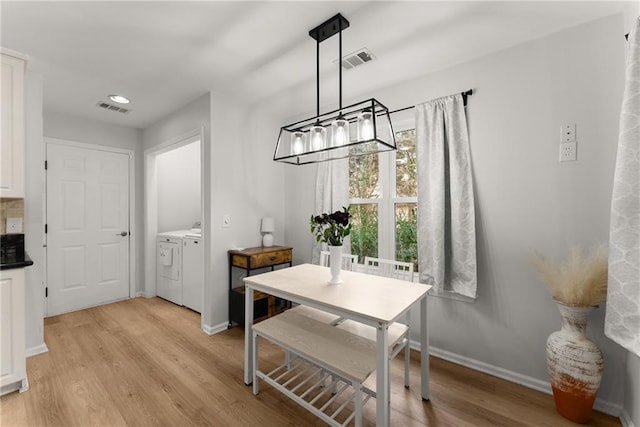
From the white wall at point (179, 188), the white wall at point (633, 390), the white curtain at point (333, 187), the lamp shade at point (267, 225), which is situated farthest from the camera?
the white wall at point (179, 188)

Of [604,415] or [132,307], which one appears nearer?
[604,415]

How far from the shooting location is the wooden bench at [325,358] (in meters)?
1.45

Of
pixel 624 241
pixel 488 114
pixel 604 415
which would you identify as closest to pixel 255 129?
pixel 488 114

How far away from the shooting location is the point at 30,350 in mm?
2449

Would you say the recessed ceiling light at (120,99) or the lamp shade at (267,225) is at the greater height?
the recessed ceiling light at (120,99)

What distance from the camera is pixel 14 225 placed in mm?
2250

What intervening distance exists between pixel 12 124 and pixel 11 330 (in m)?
1.45

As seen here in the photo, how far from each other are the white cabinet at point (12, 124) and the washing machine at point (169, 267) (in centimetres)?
174

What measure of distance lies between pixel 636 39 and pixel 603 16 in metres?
0.61

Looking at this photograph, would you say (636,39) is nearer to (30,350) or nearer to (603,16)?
(603,16)

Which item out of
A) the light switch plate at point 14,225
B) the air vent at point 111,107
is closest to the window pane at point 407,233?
the light switch plate at point 14,225

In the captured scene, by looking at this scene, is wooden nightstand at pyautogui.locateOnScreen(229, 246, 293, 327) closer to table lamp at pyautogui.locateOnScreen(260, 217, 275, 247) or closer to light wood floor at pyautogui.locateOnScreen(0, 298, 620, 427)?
table lamp at pyautogui.locateOnScreen(260, 217, 275, 247)

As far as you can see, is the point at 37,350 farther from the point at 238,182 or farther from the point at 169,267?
the point at 238,182

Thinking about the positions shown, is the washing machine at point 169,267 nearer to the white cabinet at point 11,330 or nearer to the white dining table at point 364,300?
the white cabinet at point 11,330
